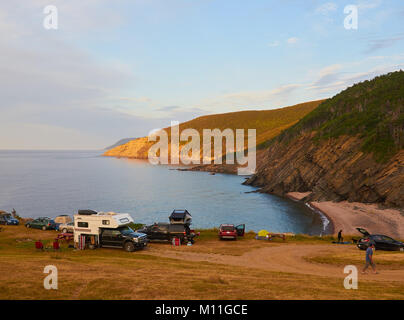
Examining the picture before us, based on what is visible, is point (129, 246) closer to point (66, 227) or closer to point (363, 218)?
point (66, 227)

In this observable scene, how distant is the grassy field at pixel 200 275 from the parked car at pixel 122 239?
0.68 m

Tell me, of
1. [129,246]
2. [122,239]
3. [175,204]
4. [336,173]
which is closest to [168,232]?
[129,246]

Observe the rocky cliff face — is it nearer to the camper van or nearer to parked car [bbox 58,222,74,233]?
the camper van

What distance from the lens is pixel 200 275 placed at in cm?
1577

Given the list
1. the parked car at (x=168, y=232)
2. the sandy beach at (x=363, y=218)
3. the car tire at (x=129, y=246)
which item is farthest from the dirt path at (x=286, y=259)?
the sandy beach at (x=363, y=218)

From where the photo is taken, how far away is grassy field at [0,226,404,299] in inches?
481

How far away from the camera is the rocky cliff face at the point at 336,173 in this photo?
62562 millimetres

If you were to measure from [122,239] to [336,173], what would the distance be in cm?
6376

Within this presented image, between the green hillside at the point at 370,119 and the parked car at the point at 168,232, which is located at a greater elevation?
the green hillside at the point at 370,119

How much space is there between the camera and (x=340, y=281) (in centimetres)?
1619

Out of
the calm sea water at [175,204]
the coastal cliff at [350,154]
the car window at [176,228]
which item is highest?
the coastal cliff at [350,154]

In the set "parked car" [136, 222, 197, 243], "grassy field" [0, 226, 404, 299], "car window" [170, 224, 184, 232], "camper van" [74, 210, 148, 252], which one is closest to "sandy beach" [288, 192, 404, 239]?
"grassy field" [0, 226, 404, 299]

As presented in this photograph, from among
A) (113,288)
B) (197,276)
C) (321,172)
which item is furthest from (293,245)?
(321,172)

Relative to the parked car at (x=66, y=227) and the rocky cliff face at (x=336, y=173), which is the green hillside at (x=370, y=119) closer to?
the rocky cliff face at (x=336, y=173)
